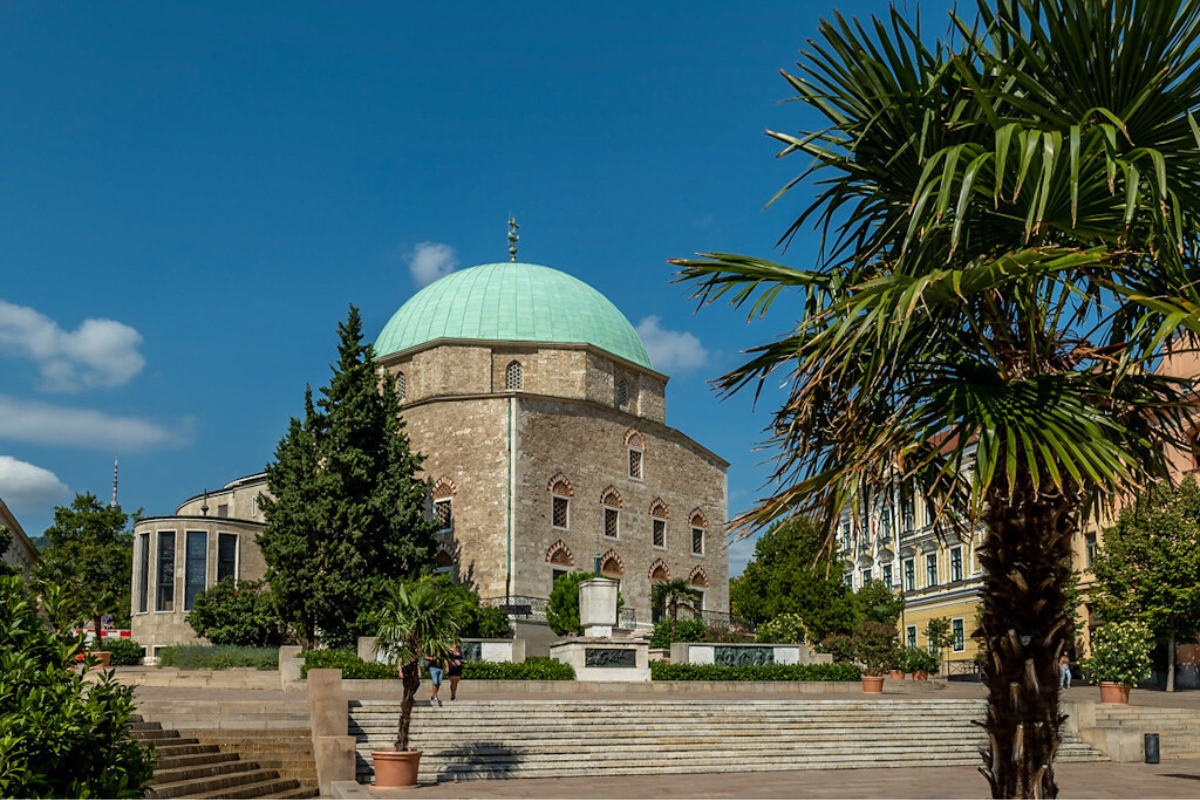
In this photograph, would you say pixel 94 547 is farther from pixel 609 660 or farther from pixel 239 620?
pixel 609 660

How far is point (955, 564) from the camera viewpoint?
45.4 metres

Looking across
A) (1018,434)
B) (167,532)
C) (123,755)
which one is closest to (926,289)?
(1018,434)

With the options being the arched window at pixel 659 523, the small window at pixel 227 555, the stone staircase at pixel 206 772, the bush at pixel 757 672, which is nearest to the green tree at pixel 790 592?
the arched window at pixel 659 523

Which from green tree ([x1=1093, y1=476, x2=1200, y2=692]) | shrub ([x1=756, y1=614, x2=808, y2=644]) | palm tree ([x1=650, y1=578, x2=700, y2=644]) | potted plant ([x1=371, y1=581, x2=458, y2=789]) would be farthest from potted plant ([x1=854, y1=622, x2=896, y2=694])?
potted plant ([x1=371, y1=581, x2=458, y2=789])

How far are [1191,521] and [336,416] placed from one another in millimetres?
24360

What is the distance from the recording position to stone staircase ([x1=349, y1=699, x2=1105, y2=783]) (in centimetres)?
1684

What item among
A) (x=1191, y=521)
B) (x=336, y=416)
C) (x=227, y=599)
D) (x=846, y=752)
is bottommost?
(x=846, y=752)

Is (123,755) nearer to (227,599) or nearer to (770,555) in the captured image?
(227,599)

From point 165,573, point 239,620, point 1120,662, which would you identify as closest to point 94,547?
point 165,573

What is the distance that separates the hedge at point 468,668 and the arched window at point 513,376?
55.4 ft

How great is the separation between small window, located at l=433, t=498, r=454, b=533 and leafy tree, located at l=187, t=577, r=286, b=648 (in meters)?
6.88

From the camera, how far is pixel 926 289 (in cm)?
563

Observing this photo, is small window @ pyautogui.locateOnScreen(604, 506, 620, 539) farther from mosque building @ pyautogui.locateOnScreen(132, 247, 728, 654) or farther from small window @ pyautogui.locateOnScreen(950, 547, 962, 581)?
small window @ pyautogui.locateOnScreen(950, 547, 962, 581)

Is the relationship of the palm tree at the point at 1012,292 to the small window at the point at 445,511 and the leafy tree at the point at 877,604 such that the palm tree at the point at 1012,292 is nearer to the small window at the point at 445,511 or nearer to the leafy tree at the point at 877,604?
the small window at the point at 445,511
